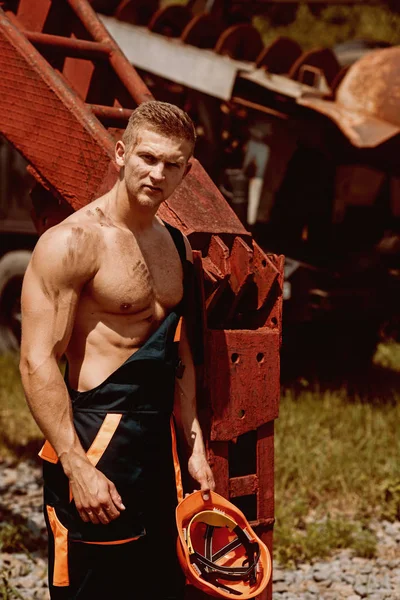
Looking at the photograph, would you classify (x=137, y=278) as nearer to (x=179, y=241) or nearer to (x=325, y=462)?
(x=179, y=241)

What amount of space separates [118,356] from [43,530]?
289cm

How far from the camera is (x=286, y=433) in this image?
6867mm

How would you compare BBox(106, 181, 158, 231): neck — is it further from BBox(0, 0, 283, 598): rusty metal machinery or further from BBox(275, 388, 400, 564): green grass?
BBox(275, 388, 400, 564): green grass

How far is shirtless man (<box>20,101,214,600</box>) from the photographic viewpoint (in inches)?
113

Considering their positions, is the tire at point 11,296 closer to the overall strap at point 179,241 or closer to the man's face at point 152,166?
the overall strap at point 179,241

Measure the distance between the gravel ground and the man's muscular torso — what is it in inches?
72.9

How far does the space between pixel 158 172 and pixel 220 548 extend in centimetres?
130

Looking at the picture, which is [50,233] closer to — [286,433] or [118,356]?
[118,356]

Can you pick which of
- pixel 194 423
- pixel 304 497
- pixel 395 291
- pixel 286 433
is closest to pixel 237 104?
pixel 395 291

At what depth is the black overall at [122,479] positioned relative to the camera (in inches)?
118

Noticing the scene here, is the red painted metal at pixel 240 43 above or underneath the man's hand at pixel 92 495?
above

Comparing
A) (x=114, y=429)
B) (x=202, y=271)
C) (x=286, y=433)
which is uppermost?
(x=202, y=271)

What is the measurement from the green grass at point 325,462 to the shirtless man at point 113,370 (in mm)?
2264

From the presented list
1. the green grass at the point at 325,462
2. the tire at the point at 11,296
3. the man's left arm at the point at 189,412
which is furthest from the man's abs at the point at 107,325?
the tire at the point at 11,296
